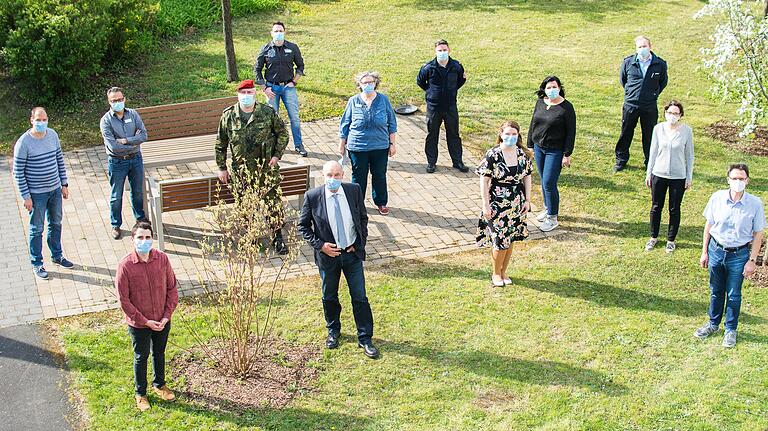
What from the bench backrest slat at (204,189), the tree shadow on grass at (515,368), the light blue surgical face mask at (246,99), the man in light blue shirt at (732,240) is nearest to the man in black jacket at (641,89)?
the man in light blue shirt at (732,240)

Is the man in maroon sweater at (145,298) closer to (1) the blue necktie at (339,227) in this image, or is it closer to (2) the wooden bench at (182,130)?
(1) the blue necktie at (339,227)

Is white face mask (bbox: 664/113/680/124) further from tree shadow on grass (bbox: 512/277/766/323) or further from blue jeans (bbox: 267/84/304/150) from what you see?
blue jeans (bbox: 267/84/304/150)

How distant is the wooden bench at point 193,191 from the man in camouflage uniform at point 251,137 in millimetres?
238

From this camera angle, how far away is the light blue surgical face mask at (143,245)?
729 centimetres

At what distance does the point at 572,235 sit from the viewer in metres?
11.0

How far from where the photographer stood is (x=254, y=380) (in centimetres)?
816

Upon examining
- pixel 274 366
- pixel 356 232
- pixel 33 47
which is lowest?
pixel 274 366

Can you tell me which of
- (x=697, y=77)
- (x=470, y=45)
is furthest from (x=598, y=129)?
(x=470, y=45)

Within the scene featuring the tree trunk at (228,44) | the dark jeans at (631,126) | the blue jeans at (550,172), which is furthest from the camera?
the tree trunk at (228,44)

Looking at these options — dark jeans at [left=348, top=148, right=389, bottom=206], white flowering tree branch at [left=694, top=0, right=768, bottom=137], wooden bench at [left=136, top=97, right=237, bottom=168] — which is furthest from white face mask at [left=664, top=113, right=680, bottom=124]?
wooden bench at [left=136, top=97, right=237, bottom=168]

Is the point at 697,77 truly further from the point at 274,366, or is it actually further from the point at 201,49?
the point at 274,366

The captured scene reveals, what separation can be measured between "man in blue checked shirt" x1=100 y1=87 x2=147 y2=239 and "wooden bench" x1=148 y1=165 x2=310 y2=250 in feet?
0.78

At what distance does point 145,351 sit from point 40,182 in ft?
9.95

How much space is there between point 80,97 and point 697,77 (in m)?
10.3
